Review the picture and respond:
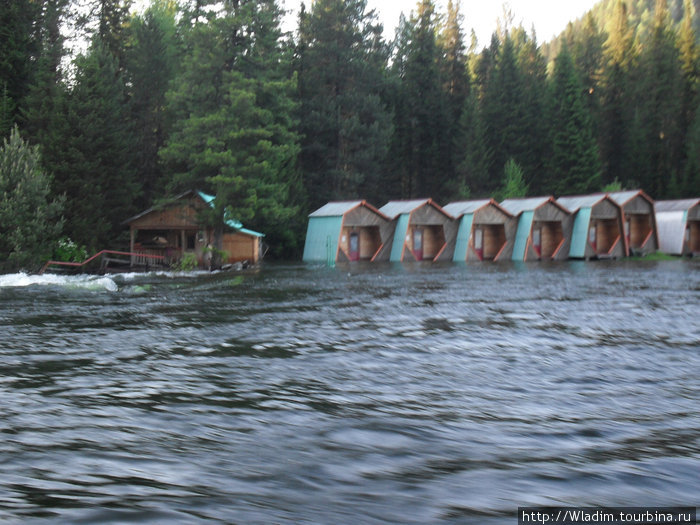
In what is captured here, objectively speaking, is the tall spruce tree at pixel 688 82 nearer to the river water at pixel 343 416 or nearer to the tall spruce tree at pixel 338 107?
the tall spruce tree at pixel 338 107

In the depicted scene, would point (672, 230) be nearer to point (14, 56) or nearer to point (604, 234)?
point (604, 234)

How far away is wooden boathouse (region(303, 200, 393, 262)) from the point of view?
157ft

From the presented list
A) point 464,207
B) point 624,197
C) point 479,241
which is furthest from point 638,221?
point 464,207

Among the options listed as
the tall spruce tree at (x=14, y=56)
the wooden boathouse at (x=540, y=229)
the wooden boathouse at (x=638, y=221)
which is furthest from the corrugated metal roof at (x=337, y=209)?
the wooden boathouse at (x=638, y=221)

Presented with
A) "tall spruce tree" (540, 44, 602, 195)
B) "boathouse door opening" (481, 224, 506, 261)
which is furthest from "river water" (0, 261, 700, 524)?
"tall spruce tree" (540, 44, 602, 195)

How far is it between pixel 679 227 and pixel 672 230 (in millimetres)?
586

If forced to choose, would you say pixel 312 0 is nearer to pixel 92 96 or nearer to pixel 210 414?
pixel 92 96

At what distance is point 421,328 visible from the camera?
47.3ft

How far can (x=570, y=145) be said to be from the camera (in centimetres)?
7344

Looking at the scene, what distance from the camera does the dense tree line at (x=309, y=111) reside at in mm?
41062

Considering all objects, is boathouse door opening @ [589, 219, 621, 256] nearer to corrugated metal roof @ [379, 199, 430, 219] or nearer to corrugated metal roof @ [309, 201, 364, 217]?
corrugated metal roof @ [379, 199, 430, 219]

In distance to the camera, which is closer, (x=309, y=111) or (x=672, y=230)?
(x=672, y=230)

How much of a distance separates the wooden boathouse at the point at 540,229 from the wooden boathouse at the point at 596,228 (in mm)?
675

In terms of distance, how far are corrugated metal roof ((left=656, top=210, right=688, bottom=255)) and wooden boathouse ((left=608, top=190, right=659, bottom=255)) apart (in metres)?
1.18
